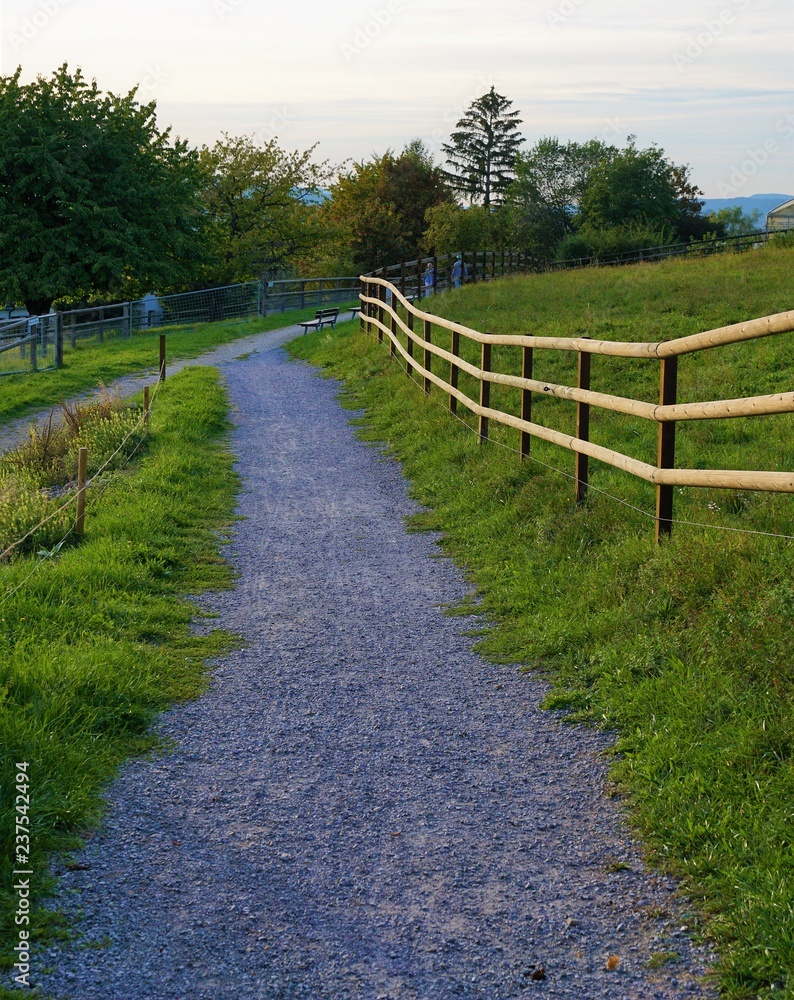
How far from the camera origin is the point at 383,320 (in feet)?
71.5

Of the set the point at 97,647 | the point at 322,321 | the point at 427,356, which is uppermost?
the point at 322,321

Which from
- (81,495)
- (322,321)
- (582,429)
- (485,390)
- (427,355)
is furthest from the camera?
(322,321)

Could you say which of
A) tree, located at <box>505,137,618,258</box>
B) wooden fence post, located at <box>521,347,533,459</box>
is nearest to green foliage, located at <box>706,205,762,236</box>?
tree, located at <box>505,137,618,258</box>

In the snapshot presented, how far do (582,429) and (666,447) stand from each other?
4.79 ft

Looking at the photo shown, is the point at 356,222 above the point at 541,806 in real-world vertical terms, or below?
above

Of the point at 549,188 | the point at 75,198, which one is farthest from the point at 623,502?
the point at 549,188

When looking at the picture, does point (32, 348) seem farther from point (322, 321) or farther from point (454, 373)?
point (454, 373)

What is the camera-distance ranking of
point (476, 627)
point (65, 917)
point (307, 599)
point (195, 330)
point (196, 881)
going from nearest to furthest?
point (65, 917), point (196, 881), point (476, 627), point (307, 599), point (195, 330)

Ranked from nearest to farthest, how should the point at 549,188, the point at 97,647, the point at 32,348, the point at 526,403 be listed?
the point at 97,647
the point at 526,403
the point at 32,348
the point at 549,188

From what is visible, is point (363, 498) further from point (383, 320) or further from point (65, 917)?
point (383, 320)

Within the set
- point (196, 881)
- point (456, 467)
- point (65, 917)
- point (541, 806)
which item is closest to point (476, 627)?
point (541, 806)

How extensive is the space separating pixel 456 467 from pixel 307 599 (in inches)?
146

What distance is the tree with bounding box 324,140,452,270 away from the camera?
53938 mm

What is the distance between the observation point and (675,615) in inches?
216
